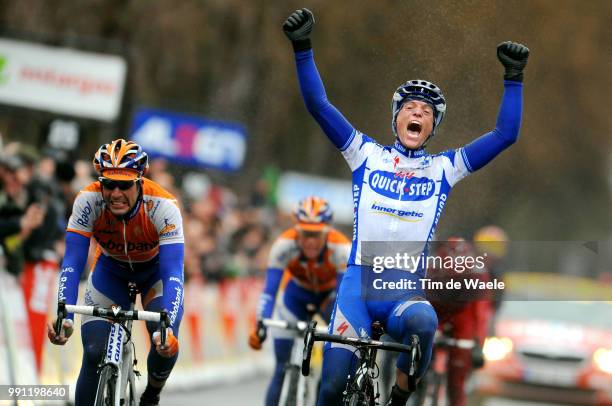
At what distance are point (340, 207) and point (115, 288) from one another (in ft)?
107

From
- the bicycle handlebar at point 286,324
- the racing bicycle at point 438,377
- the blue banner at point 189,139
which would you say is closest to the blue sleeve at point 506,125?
the bicycle handlebar at point 286,324

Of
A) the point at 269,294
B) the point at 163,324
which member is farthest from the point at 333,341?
the point at 269,294


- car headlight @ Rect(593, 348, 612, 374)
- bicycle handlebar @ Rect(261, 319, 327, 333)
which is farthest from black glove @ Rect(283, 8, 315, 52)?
car headlight @ Rect(593, 348, 612, 374)

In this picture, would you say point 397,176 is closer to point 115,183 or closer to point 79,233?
point 115,183

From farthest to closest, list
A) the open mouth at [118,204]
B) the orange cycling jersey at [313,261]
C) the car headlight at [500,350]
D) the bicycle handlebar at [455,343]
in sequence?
1. the car headlight at [500,350]
2. the bicycle handlebar at [455,343]
3. the orange cycling jersey at [313,261]
4. the open mouth at [118,204]

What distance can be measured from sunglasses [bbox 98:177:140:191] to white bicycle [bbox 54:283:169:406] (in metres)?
0.73

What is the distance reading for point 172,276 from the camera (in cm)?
891

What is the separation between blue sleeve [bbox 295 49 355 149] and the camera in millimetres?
8578

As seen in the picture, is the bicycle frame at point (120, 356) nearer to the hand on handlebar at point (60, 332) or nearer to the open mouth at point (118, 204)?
the hand on handlebar at point (60, 332)

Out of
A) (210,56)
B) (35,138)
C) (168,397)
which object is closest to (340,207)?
(210,56)

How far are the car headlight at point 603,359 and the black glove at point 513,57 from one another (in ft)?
30.9

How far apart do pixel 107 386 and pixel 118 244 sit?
1.06 meters

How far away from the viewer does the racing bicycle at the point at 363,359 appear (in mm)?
8117

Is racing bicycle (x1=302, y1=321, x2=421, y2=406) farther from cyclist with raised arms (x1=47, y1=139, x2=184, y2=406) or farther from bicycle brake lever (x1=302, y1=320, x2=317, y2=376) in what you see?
cyclist with raised arms (x1=47, y1=139, x2=184, y2=406)
